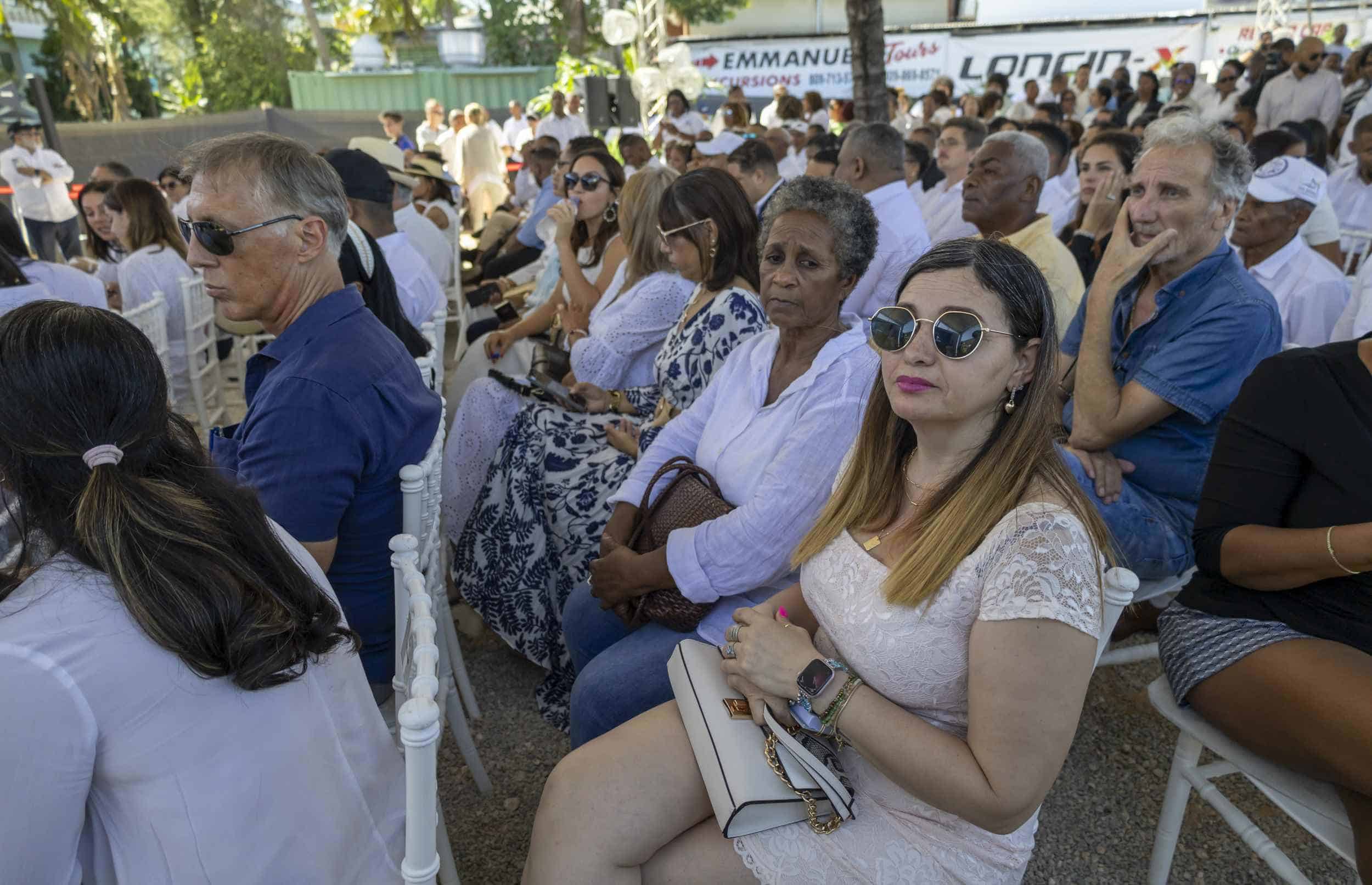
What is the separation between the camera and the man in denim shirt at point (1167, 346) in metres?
2.33

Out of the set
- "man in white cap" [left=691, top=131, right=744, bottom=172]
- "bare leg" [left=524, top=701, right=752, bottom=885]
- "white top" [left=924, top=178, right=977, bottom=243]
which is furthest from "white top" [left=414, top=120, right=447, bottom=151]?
"bare leg" [left=524, top=701, right=752, bottom=885]

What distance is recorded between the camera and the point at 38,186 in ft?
31.6

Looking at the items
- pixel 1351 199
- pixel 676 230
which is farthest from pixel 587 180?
pixel 1351 199

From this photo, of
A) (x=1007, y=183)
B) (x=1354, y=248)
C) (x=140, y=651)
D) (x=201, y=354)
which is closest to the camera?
(x=140, y=651)

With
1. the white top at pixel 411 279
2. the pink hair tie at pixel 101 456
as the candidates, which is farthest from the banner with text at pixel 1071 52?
the pink hair tie at pixel 101 456

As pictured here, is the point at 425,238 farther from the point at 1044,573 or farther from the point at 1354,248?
the point at 1354,248

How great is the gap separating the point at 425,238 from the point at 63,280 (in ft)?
7.14

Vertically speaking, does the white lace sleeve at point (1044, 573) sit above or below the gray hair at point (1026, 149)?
below

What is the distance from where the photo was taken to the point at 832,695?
1.44 m

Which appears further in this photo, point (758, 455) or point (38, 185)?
point (38, 185)

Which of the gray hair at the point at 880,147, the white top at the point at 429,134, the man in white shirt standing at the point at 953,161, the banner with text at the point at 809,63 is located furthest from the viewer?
the banner with text at the point at 809,63

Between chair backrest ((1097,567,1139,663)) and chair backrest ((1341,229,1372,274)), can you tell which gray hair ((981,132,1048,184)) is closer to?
chair backrest ((1341,229,1372,274))

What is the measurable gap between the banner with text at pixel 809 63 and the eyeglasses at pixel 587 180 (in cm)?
1756

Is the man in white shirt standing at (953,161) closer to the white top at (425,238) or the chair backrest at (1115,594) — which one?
the white top at (425,238)
